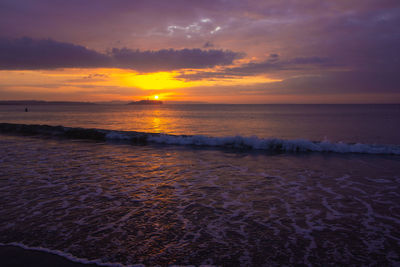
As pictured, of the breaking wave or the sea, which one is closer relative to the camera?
the sea

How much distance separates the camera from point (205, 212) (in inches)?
218

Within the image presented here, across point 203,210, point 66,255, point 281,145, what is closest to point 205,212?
point 203,210

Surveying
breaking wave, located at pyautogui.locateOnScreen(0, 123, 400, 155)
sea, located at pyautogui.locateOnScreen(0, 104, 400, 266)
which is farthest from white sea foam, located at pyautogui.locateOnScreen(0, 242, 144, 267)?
breaking wave, located at pyautogui.locateOnScreen(0, 123, 400, 155)

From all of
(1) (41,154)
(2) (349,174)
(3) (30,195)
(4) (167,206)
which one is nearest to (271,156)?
(2) (349,174)

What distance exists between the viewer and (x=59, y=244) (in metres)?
4.18

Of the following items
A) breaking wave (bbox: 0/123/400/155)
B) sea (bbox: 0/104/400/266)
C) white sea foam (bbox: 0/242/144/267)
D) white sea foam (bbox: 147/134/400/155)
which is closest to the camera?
white sea foam (bbox: 0/242/144/267)

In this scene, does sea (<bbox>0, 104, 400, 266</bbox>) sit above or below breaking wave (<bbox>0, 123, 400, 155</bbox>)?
below

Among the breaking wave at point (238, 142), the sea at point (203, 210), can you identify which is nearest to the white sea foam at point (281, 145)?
the breaking wave at point (238, 142)

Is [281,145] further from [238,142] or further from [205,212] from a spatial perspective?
[205,212]

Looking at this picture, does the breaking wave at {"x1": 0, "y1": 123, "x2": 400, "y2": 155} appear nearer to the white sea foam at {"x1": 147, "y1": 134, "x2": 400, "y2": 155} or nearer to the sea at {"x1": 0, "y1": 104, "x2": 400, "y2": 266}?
the white sea foam at {"x1": 147, "y1": 134, "x2": 400, "y2": 155}

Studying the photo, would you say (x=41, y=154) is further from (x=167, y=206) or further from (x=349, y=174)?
(x=349, y=174)

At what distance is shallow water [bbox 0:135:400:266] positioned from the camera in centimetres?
405

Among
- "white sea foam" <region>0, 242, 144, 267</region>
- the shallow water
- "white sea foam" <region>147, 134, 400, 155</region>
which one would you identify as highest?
"white sea foam" <region>147, 134, 400, 155</region>

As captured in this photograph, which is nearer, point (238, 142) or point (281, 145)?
point (281, 145)
